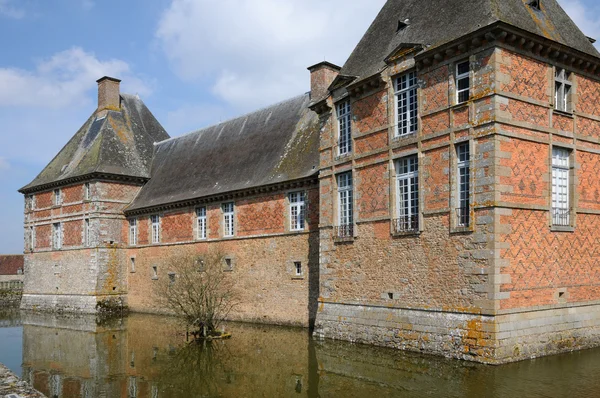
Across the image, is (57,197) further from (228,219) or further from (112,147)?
(228,219)

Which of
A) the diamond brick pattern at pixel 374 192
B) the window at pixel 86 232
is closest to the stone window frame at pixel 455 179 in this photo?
the diamond brick pattern at pixel 374 192

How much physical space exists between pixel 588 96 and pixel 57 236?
23.5m

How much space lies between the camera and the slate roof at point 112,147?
25688 millimetres

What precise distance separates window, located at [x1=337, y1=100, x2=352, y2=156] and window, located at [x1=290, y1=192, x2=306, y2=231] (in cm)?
304

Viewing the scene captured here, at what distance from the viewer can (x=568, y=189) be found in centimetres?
1237

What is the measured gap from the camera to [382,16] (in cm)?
1530

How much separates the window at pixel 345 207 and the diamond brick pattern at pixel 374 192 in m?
0.64

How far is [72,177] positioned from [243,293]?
11.2 m

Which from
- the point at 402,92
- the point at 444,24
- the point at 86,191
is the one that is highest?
the point at 444,24

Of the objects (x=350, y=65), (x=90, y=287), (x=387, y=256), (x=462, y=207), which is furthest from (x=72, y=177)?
(x=462, y=207)

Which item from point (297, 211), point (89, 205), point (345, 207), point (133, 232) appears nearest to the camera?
point (345, 207)

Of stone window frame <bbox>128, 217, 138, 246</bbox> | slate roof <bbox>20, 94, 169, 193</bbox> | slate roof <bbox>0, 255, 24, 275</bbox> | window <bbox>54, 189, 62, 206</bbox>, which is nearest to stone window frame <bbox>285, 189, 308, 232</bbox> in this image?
stone window frame <bbox>128, 217, 138, 246</bbox>

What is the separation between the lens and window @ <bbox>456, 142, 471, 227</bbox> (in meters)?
11.5

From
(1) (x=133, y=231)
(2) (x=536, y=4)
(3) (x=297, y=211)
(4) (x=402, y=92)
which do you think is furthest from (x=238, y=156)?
(2) (x=536, y=4)
